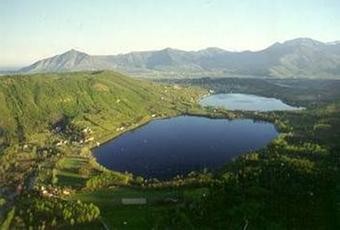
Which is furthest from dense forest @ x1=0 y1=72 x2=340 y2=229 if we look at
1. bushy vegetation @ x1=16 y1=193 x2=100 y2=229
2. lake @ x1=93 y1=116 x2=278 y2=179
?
lake @ x1=93 y1=116 x2=278 y2=179

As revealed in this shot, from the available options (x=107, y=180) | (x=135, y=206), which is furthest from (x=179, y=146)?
(x=135, y=206)

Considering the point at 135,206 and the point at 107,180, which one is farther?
the point at 107,180

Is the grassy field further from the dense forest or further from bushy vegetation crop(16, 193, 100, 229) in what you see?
bushy vegetation crop(16, 193, 100, 229)

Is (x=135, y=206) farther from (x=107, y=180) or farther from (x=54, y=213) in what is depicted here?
(x=107, y=180)

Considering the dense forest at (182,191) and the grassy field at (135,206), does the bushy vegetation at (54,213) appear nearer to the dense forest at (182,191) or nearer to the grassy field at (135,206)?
the dense forest at (182,191)

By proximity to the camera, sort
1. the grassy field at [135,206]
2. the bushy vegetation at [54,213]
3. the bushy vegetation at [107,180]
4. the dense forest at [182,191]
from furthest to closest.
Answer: the bushy vegetation at [107,180]
the grassy field at [135,206]
the bushy vegetation at [54,213]
the dense forest at [182,191]

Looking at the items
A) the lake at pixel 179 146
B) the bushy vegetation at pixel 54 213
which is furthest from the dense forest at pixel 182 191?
the lake at pixel 179 146

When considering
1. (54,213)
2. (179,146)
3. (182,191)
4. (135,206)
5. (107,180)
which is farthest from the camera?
(179,146)

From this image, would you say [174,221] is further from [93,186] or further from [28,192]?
[28,192]
